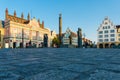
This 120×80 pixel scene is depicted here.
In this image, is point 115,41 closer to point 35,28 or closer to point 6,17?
point 35,28

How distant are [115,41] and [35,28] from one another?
1192 inches

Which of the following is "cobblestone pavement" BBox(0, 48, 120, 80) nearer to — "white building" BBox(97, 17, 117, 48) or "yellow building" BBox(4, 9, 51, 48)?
"yellow building" BBox(4, 9, 51, 48)

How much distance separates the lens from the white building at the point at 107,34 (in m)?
63.8

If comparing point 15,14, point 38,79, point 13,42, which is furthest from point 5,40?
point 38,79

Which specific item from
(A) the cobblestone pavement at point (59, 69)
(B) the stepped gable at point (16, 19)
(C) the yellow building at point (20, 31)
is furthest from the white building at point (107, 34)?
(A) the cobblestone pavement at point (59, 69)

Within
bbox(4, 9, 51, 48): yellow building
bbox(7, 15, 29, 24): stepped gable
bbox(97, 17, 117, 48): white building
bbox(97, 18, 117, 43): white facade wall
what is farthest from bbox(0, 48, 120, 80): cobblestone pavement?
bbox(97, 18, 117, 43): white facade wall

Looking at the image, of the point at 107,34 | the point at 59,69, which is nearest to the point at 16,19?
the point at 107,34

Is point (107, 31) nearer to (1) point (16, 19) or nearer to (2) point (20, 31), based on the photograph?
(2) point (20, 31)

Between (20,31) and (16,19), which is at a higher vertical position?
(16,19)

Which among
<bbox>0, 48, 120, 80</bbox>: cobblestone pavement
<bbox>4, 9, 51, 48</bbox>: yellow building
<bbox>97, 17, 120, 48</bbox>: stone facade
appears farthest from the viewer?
<bbox>97, 17, 120, 48</bbox>: stone facade

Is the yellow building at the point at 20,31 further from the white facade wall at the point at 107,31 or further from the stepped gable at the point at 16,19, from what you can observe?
the white facade wall at the point at 107,31

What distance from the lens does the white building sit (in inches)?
2514

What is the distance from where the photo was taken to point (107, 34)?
64.6m

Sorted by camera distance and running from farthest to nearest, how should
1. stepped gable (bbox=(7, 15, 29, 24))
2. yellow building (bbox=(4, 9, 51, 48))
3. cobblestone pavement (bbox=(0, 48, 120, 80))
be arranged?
stepped gable (bbox=(7, 15, 29, 24)) < yellow building (bbox=(4, 9, 51, 48)) < cobblestone pavement (bbox=(0, 48, 120, 80))
